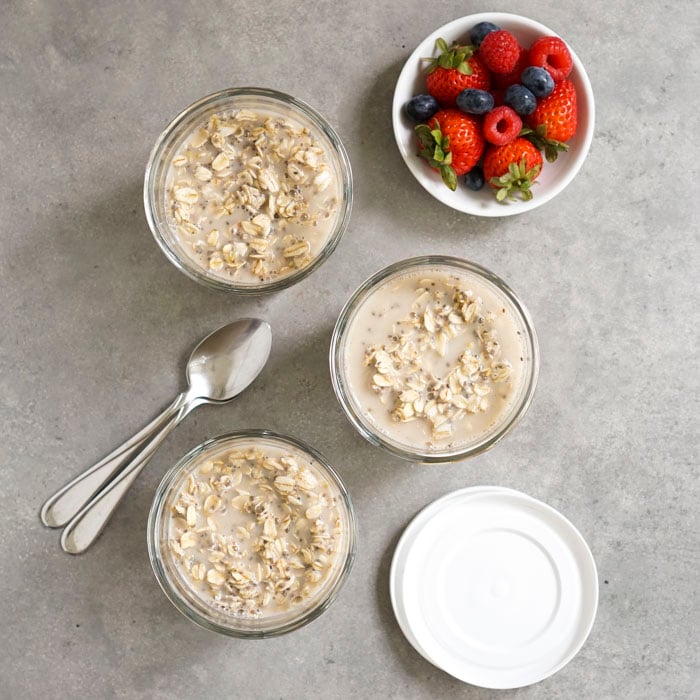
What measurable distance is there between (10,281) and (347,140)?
727 mm

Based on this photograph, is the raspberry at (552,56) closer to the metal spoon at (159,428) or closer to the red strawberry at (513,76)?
the red strawberry at (513,76)

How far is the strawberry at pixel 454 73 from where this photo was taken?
→ 138cm

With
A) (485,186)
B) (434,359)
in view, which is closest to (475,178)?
(485,186)

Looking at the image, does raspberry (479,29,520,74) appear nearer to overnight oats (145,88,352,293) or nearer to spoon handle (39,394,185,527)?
overnight oats (145,88,352,293)

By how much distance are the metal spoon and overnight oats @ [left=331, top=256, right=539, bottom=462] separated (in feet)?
0.67

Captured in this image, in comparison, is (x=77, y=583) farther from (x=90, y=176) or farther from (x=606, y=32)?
(x=606, y=32)

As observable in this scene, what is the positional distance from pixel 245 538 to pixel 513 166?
84cm

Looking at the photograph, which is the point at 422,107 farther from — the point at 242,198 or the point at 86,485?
the point at 86,485

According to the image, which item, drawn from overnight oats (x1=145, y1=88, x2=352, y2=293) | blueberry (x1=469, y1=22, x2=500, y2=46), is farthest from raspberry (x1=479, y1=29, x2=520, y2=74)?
overnight oats (x1=145, y1=88, x2=352, y2=293)

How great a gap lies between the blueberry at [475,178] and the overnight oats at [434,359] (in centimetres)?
18

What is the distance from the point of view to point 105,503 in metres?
1.44

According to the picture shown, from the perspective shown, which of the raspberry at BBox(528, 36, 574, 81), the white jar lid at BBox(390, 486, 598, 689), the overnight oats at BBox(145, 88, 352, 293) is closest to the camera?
the overnight oats at BBox(145, 88, 352, 293)

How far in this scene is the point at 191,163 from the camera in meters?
1.31

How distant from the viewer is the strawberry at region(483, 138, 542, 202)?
1.39 m
